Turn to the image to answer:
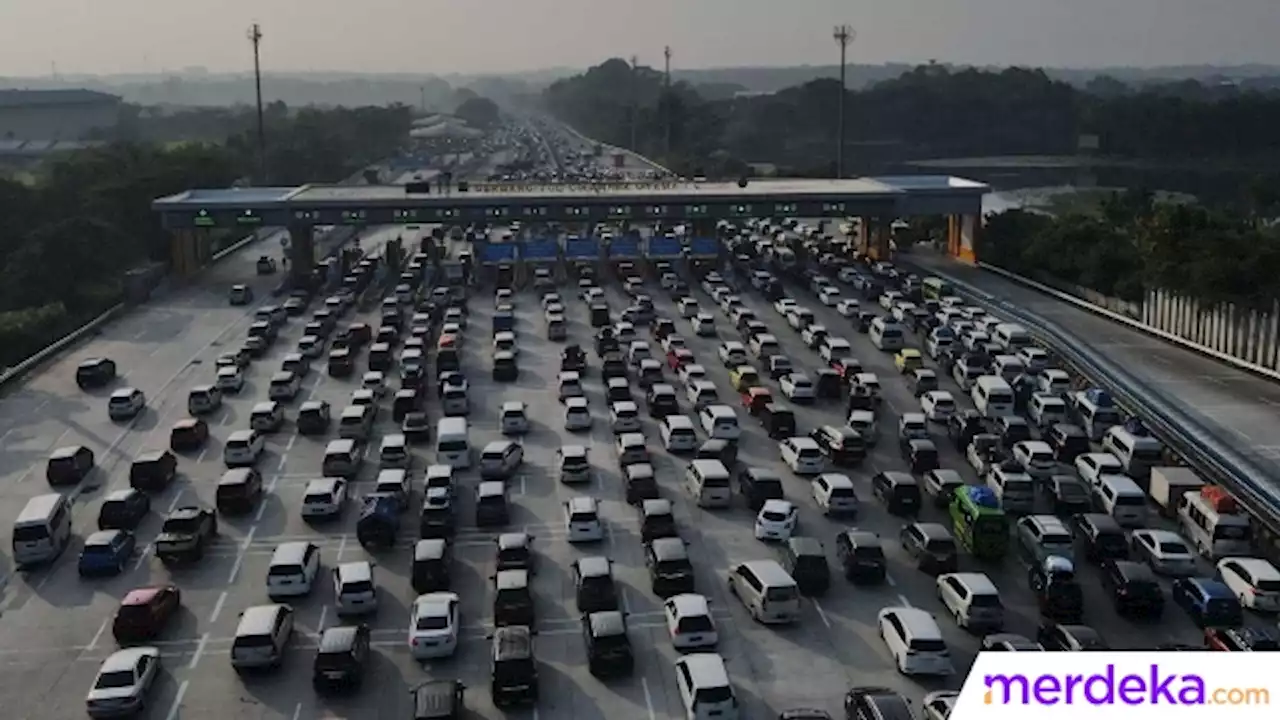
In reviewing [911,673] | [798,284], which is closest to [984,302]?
[798,284]

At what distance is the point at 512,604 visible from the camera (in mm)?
19328

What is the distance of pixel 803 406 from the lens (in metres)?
32.4

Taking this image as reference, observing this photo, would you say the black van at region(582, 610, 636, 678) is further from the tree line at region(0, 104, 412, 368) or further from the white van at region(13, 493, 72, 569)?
the tree line at region(0, 104, 412, 368)

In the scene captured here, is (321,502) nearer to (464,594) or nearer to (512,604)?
(464,594)

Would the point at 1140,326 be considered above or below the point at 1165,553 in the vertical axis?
above

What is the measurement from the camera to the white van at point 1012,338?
3750 cm

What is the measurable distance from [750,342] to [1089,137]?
9913cm

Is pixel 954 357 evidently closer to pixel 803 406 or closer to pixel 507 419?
pixel 803 406

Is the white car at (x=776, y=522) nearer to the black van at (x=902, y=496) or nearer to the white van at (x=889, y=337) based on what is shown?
the black van at (x=902, y=496)

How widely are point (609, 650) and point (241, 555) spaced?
340 inches

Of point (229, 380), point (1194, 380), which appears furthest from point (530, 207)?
point (1194, 380)

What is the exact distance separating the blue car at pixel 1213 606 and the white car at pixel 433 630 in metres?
11.8

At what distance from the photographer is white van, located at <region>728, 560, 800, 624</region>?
1945 cm

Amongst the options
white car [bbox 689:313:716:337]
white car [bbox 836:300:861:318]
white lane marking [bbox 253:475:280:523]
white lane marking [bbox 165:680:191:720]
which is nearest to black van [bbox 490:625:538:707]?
white lane marking [bbox 165:680:191:720]
